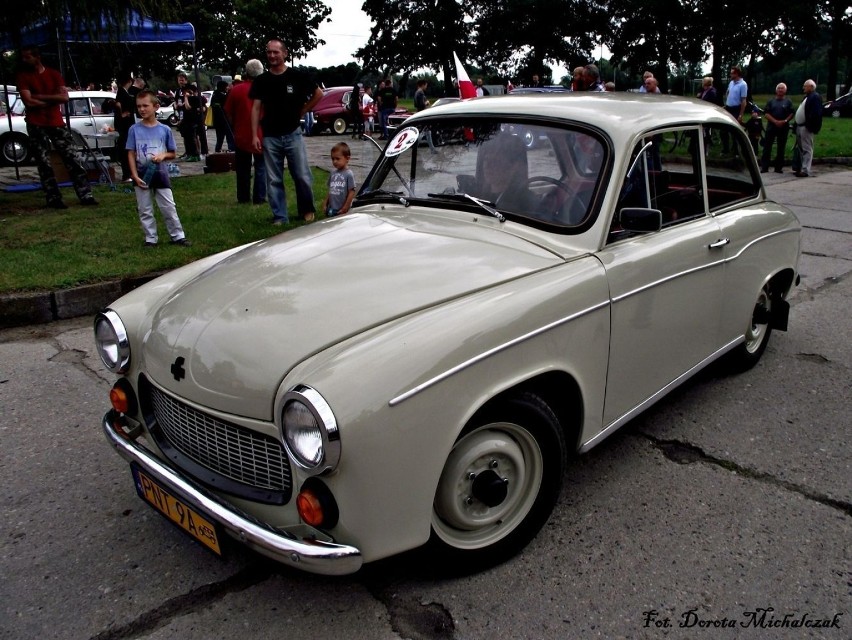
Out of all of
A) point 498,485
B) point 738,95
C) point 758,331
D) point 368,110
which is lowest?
point 758,331

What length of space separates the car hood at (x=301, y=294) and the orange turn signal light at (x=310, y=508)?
0.29 meters

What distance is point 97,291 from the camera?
5.89 meters

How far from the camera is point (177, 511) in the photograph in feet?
8.14

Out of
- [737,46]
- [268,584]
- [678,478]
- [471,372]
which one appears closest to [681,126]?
[678,478]

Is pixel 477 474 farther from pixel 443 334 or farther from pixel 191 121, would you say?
pixel 191 121

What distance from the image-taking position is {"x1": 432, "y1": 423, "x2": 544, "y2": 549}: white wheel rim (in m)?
2.43

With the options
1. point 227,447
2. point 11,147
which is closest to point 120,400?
point 227,447

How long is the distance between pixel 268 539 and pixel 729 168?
329cm

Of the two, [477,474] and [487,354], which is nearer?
[487,354]

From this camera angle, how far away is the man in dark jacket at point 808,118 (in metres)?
13.5

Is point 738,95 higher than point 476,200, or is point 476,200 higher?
point 738,95

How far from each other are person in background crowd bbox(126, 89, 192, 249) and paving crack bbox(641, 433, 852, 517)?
533 centimetres

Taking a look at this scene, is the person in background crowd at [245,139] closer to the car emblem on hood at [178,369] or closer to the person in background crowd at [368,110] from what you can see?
the car emblem on hood at [178,369]
